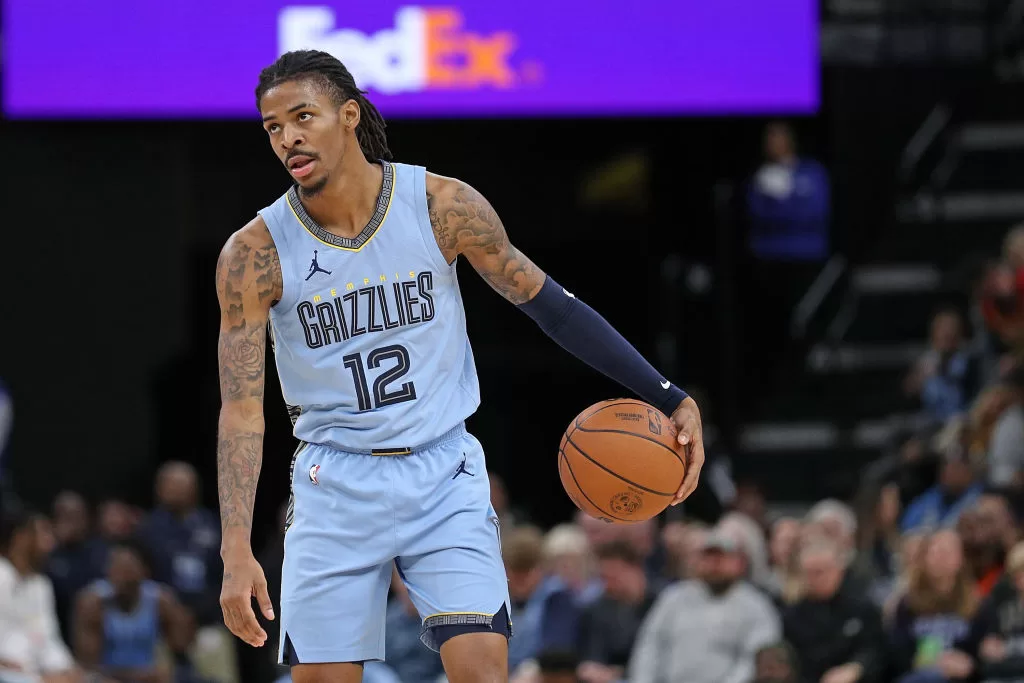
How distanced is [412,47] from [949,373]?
13.9 ft

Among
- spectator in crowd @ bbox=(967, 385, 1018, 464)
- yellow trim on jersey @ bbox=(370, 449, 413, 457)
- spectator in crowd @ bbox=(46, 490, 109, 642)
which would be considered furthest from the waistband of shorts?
spectator in crowd @ bbox=(46, 490, 109, 642)

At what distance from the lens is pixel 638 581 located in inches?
372

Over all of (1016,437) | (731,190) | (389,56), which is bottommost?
(1016,437)

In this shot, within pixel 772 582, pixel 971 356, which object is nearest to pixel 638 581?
pixel 772 582

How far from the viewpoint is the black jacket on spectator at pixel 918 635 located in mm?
8273

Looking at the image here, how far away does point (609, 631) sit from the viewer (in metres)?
9.29

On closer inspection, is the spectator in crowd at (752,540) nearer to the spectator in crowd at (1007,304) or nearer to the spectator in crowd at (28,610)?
the spectator in crowd at (1007,304)

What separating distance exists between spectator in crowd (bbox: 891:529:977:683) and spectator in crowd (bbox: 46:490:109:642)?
17.5ft

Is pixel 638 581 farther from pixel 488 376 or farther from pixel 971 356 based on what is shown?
pixel 488 376

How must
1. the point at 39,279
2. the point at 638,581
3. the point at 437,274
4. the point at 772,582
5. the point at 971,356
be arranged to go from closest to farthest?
1. the point at 437,274
2. the point at 638,581
3. the point at 772,582
4. the point at 971,356
5. the point at 39,279

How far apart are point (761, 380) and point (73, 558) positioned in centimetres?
539

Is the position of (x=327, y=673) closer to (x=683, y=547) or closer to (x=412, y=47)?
(x=683, y=547)

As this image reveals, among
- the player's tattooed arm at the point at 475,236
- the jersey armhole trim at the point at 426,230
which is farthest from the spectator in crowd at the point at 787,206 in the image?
the jersey armhole trim at the point at 426,230

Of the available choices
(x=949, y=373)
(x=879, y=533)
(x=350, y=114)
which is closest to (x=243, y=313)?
(x=350, y=114)
